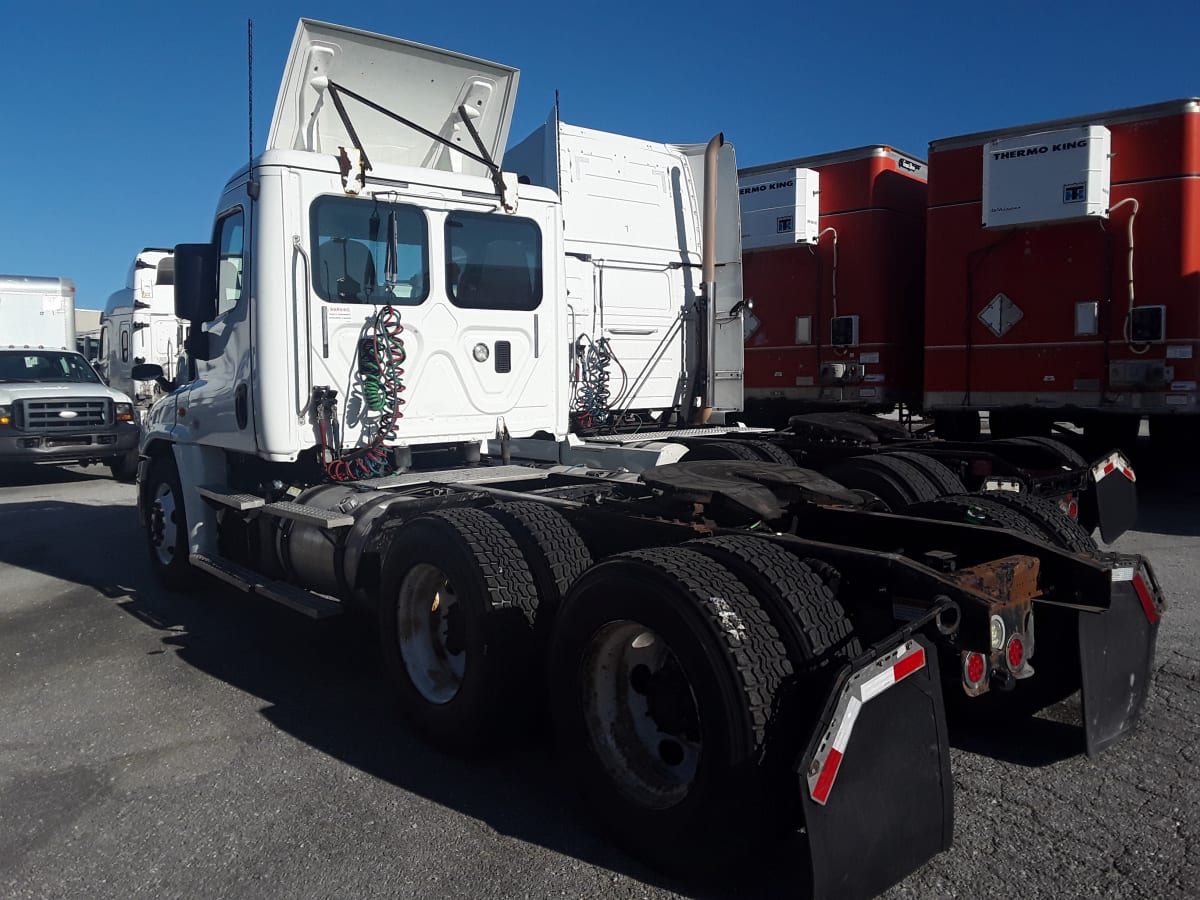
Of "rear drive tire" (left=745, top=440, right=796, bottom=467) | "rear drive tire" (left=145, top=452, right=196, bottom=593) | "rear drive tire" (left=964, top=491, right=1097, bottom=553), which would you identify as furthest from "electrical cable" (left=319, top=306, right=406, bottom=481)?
"rear drive tire" (left=964, top=491, right=1097, bottom=553)

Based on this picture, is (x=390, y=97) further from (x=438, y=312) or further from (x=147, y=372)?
(x=147, y=372)

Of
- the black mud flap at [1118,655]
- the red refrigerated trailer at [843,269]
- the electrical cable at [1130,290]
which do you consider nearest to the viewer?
the black mud flap at [1118,655]

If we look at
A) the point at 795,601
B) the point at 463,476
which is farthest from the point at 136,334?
the point at 795,601

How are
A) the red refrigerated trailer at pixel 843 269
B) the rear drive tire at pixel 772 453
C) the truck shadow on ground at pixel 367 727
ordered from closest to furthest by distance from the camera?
the truck shadow on ground at pixel 367 727 < the rear drive tire at pixel 772 453 < the red refrigerated trailer at pixel 843 269

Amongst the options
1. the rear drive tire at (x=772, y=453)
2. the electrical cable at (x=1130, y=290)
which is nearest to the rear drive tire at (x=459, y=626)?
the rear drive tire at (x=772, y=453)

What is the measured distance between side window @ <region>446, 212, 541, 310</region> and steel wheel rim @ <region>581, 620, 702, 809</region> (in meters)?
3.29

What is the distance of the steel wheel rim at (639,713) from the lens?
331 centimetres

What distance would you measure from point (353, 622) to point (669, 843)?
3877 mm

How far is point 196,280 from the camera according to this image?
20.4ft

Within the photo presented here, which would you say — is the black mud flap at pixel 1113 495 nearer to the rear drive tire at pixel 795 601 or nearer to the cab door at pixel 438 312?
the cab door at pixel 438 312

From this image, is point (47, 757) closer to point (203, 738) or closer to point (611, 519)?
point (203, 738)

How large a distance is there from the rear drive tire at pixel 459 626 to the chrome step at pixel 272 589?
27.6 inches

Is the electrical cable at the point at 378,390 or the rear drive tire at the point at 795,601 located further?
the electrical cable at the point at 378,390

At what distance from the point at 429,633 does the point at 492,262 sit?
2.76 metres
